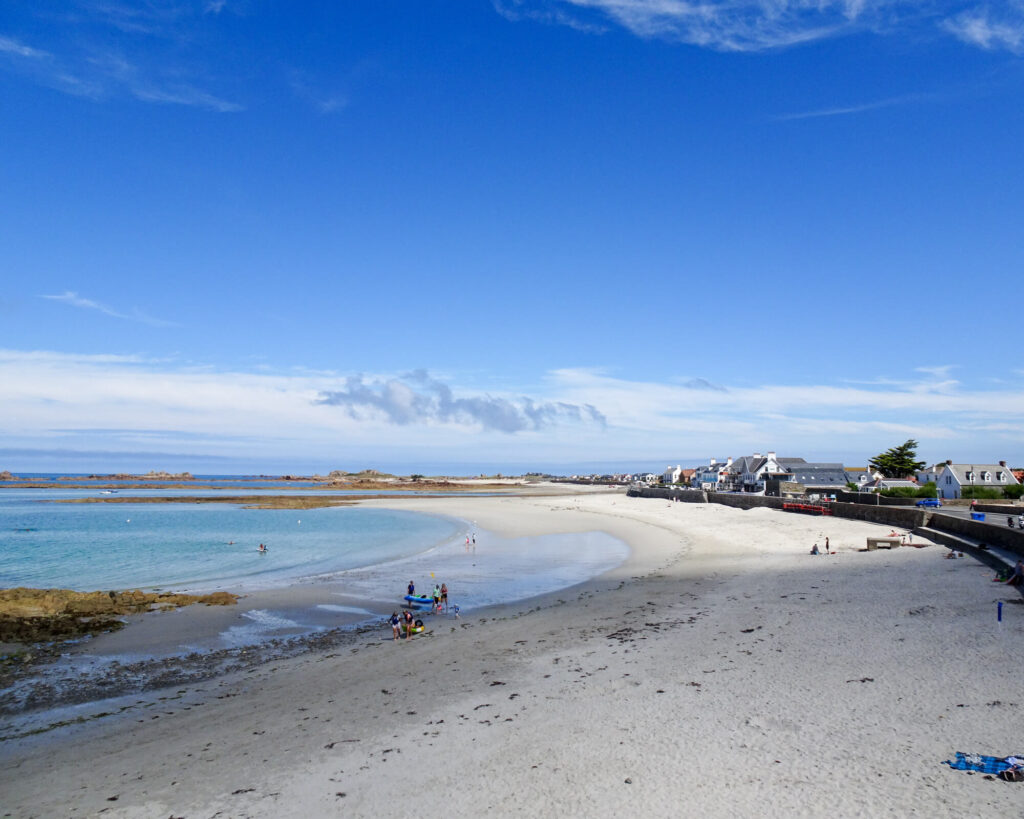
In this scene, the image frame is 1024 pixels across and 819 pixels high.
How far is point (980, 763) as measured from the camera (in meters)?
8.23

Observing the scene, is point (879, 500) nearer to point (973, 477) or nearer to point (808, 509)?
point (808, 509)

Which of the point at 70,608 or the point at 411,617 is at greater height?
the point at 411,617

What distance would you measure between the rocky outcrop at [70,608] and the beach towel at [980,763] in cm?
2043

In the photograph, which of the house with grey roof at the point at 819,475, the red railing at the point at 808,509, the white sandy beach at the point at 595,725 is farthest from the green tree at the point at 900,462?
the white sandy beach at the point at 595,725

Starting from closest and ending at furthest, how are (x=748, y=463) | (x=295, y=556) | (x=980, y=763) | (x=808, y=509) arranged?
1. (x=980, y=763)
2. (x=295, y=556)
3. (x=808, y=509)
4. (x=748, y=463)

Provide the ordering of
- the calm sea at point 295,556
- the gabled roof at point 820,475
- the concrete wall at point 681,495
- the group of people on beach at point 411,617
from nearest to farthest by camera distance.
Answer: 1. the group of people on beach at point 411,617
2. the calm sea at point 295,556
3. the concrete wall at point 681,495
4. the gabled roof at point 820,475

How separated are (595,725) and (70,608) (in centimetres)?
1914

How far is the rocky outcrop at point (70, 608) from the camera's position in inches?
723

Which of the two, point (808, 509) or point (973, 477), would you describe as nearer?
point (808, 509)

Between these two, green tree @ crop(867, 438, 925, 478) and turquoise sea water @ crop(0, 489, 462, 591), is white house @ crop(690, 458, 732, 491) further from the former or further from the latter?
turquoise sea water @ crop(0, 489, 462, 591)

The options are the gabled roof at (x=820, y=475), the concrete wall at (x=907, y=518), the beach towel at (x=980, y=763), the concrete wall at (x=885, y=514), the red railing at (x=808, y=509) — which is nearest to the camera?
the beach towel at (x=980, y=763)

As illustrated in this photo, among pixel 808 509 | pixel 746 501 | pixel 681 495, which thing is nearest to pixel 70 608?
pixel 808 509

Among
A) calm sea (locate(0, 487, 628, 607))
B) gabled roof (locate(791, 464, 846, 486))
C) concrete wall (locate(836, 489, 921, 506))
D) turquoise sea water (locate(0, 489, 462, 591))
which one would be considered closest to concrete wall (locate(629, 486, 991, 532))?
concrete wall (locate(836, 489, 921, 506))

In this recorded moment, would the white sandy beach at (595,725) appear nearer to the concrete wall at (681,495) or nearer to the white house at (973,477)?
the white house at (973,477)
